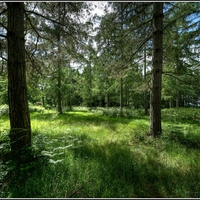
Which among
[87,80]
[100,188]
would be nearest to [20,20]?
[100,188]

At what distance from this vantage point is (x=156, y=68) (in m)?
4.51

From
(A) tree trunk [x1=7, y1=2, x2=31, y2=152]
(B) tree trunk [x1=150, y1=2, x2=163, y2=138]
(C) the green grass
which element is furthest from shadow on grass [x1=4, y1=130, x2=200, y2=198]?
(B) tree trunk [x1=150, y1=2, x2=163, y2=138]

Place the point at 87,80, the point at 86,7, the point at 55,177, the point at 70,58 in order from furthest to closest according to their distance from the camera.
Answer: the point at 87,80 < the point at 70,58 < the point at 86,7 < the point at 55,177

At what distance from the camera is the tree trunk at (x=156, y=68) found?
4.34 m

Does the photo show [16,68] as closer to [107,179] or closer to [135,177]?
[107,179]

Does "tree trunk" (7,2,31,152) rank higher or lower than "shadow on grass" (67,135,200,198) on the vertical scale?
higher

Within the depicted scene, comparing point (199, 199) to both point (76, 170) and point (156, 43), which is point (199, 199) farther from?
point (156, 43)

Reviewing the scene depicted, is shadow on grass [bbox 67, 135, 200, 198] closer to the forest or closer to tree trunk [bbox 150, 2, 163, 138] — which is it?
the forest

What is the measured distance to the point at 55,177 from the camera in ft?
6.98

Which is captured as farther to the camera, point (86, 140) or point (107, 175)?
point (86, 140)

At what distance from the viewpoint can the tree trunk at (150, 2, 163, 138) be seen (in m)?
4.34

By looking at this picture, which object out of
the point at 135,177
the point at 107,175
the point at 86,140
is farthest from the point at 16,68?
the point at 135,177

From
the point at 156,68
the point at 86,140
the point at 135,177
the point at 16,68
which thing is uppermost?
the point at 156,68

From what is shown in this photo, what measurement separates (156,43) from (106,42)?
221cm
